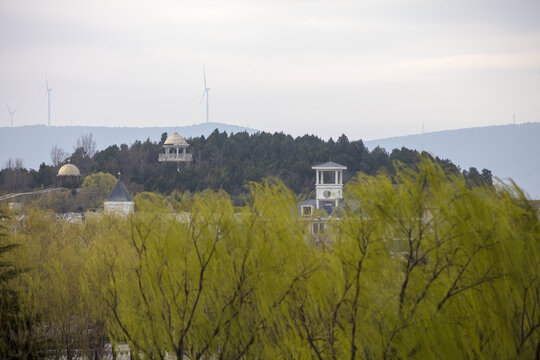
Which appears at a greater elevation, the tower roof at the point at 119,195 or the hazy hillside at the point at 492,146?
the hazy hillside at the point at 492,146

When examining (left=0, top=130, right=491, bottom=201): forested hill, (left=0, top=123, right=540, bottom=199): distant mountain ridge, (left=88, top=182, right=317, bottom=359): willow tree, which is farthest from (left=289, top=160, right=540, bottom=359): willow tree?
(left=0, top=123, right=540, bottom=199): distant mountain ridge

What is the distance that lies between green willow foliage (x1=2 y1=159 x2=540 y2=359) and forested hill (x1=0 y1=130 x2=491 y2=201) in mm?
62672

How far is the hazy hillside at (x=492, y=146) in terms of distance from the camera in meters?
128

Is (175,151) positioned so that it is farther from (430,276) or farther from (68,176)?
(430,276)

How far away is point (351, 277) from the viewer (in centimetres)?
1423

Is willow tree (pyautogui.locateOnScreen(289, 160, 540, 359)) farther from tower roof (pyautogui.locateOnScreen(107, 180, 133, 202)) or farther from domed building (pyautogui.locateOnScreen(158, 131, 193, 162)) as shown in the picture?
domed building (pyautogui.locateOnScreen(158, 131, 193, 162))

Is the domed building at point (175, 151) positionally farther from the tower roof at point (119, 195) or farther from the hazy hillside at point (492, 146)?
the hazy hillside at point (492, 146)

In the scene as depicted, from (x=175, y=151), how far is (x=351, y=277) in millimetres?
83982

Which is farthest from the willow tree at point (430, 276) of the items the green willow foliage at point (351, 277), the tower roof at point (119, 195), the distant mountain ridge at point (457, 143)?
the distant mountain ridge at point (457, 143)

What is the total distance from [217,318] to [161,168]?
7746cm

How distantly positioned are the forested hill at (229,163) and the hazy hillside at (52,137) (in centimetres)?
7044

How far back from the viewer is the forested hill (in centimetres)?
8662

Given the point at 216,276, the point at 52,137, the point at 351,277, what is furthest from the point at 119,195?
the point at 52,137

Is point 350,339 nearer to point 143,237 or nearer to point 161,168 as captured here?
point 143,237
